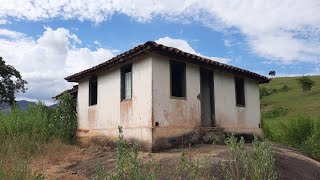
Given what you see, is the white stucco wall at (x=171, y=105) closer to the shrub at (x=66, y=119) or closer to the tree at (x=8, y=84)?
the shrub at (x=66, y=119)

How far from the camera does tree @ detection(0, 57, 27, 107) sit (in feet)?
107

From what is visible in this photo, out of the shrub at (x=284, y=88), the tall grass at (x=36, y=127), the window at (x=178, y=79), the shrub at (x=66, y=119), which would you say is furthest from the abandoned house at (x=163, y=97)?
the shrub at (x=284, y=88)

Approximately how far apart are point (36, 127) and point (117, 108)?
3.71 m

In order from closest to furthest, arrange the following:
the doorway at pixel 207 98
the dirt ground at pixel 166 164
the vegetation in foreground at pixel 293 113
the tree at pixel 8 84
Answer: the dirt ground at pixel 166 164 < the doorway at pixel 207 98 < the vegetation in foreground at pixel 293 113 < the tree at pixel 8 84

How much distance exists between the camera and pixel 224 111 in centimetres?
1404

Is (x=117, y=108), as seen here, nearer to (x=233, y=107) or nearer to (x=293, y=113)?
(x=233, y=107)

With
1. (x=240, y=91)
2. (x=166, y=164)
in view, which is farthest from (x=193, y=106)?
(x=166, y=164)

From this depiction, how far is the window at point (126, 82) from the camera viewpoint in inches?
499

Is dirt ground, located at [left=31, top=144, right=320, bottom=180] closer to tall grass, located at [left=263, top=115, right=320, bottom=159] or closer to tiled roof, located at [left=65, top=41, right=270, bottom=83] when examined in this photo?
tiled roof, located at [left=65, top=41, right=270, bottom=83]

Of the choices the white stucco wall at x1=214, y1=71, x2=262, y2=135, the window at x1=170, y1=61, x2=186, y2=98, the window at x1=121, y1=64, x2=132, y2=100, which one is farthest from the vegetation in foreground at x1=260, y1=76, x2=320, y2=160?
the window at x1=121, y1=64, x2=132, y2=100

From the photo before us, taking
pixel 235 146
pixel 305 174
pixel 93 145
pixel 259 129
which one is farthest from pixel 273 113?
pixel 235 146

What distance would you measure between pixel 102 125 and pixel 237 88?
241 inches

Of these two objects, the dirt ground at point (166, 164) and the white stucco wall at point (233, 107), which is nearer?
the dirt ground at point (166, 164)

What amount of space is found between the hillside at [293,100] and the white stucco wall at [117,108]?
29107 millimetres
